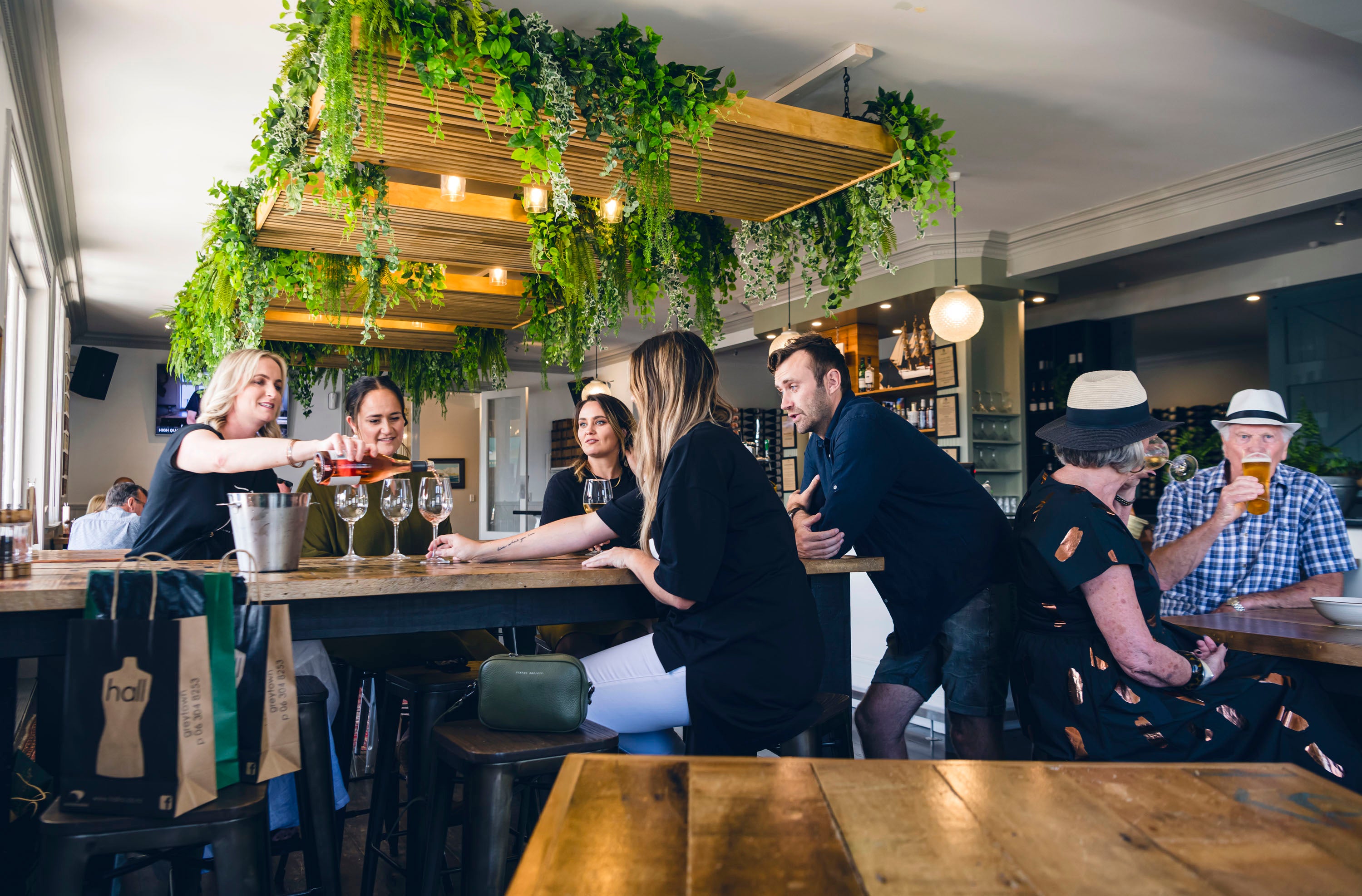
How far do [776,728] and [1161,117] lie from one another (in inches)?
170

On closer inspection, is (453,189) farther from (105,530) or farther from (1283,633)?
(1283,633)

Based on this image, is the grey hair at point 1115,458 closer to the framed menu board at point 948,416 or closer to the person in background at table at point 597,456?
the person in background at table at point 597,456

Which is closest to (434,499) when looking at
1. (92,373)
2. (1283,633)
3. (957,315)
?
(1283,633)

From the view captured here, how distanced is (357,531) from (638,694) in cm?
155

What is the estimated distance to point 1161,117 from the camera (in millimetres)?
4723

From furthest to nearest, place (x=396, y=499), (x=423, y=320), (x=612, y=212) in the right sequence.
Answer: (x=423, y=320) < (x=612, y=212) < (x=396, y=499)

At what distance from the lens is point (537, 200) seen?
13.8 feet

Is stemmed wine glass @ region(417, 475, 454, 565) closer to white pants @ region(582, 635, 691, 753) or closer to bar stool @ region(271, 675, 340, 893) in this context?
bar stool @ region(271, 675, 340, 893)

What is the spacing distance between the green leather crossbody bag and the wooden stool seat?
0.08 ft

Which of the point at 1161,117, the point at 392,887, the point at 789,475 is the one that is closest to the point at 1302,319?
the point at 1161,117

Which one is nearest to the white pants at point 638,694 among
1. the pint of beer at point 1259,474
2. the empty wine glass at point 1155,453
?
the empty wine glass at point 1155,453

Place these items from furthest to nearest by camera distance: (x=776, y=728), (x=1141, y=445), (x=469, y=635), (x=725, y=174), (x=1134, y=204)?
(x=1134, y=204)
(x=725, y=174)
(x=469, y=635)
(x=1141, y=445)
(x=776, y=728)

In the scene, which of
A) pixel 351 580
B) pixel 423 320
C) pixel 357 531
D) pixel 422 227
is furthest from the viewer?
pixel 423 320

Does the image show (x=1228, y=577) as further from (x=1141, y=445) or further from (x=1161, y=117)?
(x=1161, y=117)
